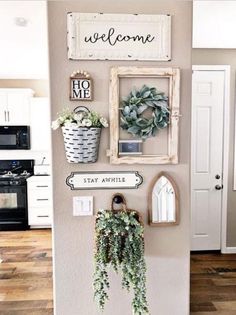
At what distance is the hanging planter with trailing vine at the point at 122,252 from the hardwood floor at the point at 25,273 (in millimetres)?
1021

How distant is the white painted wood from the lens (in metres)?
2.44

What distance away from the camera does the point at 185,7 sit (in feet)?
6.27

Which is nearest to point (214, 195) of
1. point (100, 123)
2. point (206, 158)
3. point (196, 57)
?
point (206, 158)

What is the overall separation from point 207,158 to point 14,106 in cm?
315

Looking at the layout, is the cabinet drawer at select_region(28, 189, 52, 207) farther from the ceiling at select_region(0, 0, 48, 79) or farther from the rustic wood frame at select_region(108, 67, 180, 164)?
the rustic wood frame at select_region(108, 67, 180, 164)

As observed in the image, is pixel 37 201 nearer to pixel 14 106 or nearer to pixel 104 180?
pixel 14 106

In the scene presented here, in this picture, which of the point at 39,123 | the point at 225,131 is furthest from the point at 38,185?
the point at 225,131

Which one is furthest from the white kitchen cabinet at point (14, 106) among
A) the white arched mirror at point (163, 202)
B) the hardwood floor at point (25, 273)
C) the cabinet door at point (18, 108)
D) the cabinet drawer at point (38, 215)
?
the white arched mirror at point (163, 202)

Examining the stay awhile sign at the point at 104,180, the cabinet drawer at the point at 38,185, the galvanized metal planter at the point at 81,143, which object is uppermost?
the galvanized metal planter at the point at 81,143

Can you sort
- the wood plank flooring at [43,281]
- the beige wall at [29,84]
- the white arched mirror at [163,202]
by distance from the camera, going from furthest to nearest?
the beige wall at [29,84] → the wood plank flooring at [43,281] → the white arched mirror at [163,202]

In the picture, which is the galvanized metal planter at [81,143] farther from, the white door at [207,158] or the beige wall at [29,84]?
the beige wall at [29,84]

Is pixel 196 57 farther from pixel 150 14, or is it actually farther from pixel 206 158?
pixel 150 14

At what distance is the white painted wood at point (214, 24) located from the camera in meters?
2.44

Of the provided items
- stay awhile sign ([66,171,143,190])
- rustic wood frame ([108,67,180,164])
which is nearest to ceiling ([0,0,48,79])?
rustic wood frame ([108,67,180,164])
